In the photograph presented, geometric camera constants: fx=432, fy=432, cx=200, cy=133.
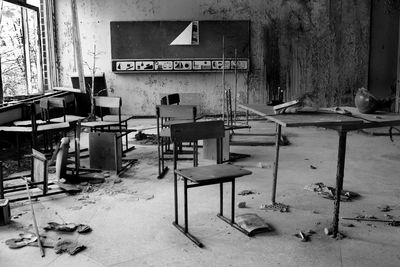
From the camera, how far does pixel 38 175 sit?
13.5ft

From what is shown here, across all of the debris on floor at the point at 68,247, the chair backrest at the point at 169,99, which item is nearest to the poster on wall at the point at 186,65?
the chair backrest at the point at 169,99

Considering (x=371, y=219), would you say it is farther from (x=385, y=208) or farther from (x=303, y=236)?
(x=303, y=236)

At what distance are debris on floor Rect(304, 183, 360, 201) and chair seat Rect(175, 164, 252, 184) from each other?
4.02 feet

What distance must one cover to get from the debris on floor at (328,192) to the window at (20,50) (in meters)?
4.54

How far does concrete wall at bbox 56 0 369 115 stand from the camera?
9062 mm

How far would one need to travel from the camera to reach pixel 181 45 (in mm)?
9039

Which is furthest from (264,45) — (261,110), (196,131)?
(196,131)

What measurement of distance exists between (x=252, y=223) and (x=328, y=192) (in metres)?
1.14

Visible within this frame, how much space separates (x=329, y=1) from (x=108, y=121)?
565 cm

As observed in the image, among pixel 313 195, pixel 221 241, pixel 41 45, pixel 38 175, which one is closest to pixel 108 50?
pixel 41 45

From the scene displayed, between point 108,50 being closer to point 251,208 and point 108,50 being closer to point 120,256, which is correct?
point 251,208

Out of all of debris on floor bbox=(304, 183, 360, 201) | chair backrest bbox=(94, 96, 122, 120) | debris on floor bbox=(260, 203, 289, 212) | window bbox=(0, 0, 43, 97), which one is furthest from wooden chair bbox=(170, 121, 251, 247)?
window bbox=(0, 0, 43, 97)

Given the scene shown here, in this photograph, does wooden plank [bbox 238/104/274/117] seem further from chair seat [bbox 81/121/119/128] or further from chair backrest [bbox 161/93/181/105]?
chair seat [bbox 81/121/119/128]

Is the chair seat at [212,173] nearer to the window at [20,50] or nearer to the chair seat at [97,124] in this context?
the chair seat at [97,124]
